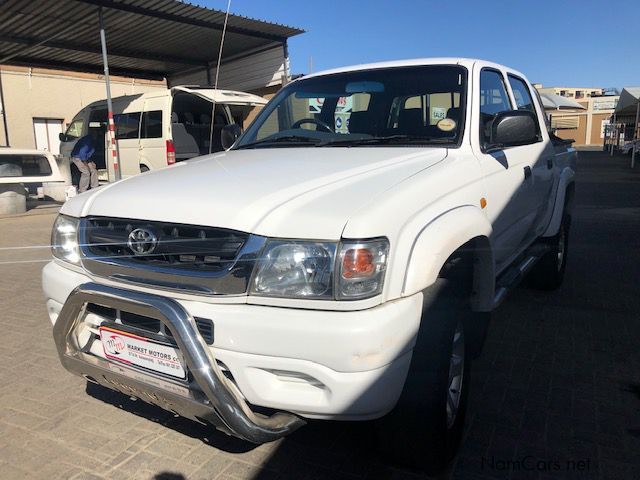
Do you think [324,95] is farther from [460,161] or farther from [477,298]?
[477,298]

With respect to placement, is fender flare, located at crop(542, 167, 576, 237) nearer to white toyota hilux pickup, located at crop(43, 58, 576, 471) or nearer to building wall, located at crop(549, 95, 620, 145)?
white toyota hilux pickup, located at crop(43, 58, 576, 471)

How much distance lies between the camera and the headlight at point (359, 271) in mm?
1844

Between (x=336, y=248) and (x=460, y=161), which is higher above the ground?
(x=460, y=161)

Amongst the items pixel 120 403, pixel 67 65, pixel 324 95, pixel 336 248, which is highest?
pixel 67 65

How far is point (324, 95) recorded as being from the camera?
12.1 ft

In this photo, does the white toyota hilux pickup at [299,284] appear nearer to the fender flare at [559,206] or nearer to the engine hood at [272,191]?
the engine hood at [272,191]

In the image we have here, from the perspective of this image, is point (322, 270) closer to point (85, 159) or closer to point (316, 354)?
point (316, 354)

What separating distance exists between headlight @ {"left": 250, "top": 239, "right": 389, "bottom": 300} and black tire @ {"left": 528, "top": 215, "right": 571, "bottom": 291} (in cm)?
319

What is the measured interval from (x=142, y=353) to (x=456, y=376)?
1.43m

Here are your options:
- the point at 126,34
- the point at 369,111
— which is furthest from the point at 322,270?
the point at 126,34

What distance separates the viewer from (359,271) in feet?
6.08

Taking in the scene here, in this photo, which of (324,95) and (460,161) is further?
(324,95)

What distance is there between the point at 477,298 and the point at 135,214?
5.62ft

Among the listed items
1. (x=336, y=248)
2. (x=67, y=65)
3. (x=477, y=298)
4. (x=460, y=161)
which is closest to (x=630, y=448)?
(x=477, y=298)
